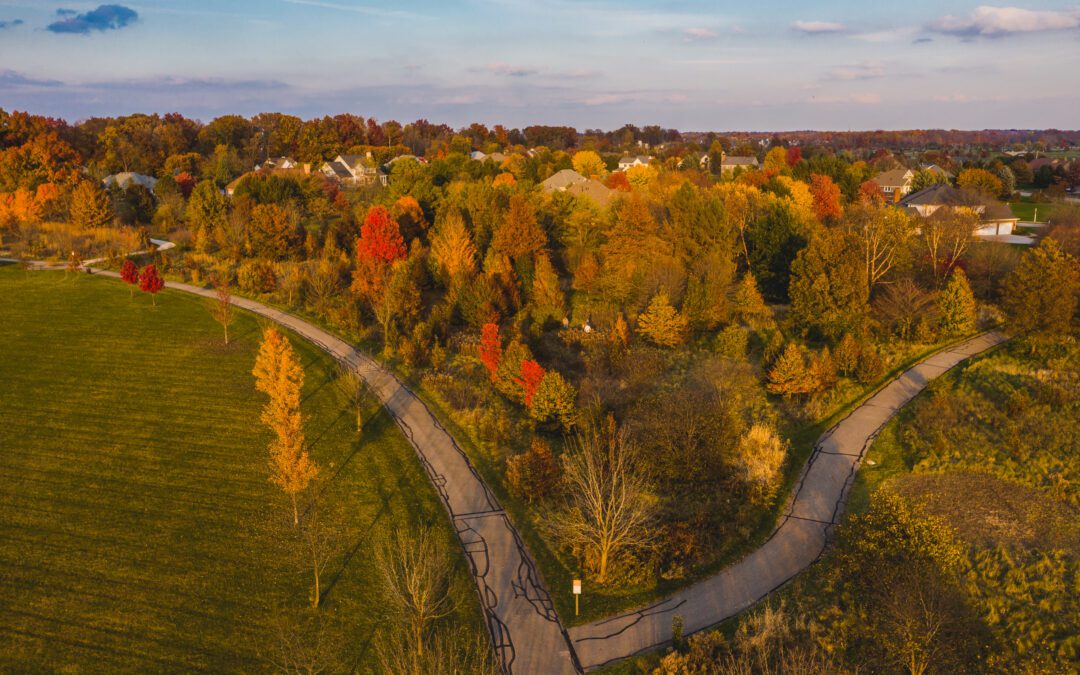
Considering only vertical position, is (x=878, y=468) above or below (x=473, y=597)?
above

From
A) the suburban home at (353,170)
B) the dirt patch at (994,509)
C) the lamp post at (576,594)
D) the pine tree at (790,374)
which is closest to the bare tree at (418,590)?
the lamp post at (576,594)

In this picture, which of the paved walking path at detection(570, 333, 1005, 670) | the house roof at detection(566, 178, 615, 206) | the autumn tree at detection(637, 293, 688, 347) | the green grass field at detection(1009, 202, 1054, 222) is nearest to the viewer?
the paved walking path at detection(570, 333, 1005, 670)

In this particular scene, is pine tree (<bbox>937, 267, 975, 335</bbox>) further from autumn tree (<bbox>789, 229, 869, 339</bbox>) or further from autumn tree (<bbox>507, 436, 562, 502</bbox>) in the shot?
autumn tree (<bbox>507, 436, 562, 502</bbox>)

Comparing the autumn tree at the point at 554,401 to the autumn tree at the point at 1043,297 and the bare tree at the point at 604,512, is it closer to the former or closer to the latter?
the bare tree at the point at 604,512

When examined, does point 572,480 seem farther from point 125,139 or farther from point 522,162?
point 125,139

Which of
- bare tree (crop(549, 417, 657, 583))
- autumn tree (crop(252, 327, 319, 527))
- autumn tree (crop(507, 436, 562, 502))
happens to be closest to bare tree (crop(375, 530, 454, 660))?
autumn tree (crop(252, 327, 319, 527))

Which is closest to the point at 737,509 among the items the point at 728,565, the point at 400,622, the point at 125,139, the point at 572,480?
the point at 728,565
